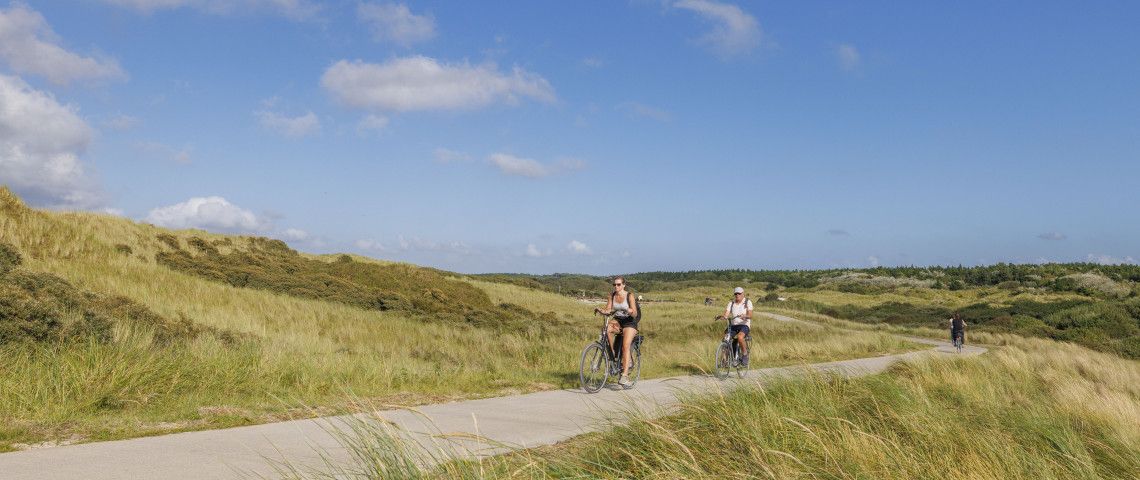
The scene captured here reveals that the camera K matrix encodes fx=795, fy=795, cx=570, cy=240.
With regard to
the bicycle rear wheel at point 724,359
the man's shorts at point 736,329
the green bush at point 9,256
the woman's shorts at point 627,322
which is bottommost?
the bicycle rear wheel at point 724,359

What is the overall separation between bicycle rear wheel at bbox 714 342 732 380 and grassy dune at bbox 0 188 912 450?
4.53 ft

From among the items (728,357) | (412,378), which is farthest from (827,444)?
(728,357)

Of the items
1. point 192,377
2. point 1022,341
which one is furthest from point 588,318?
point 192,377

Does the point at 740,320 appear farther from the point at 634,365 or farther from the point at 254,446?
the point at 254,446

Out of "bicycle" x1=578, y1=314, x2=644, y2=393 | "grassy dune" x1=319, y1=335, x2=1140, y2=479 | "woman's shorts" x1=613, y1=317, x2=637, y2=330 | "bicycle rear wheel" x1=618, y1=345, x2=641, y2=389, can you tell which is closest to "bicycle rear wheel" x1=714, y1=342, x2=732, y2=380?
"bicycle rear wheel" x1=618, y1=345, x2=641, y2=389

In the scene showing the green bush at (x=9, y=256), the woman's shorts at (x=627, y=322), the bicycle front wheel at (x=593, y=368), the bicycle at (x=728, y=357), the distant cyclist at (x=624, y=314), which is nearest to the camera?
the bicycle front wheel at (x=593, y=368)

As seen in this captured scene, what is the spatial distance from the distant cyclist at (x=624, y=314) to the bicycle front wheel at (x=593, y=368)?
278mm

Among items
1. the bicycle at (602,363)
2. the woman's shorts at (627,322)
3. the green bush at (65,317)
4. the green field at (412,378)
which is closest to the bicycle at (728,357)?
the green field at (412,378)

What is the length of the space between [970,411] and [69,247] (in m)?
23.7

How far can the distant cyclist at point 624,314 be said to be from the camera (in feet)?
40.5

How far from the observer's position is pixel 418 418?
837 centimetres

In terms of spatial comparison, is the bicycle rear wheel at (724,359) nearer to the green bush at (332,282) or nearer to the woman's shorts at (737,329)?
the woman's shorts at (737,329)

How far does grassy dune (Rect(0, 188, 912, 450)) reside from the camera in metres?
8.45

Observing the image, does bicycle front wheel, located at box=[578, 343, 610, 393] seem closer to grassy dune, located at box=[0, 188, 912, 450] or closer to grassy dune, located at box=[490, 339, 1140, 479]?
grassy dune, located at box=[0, 188, 912, 450]
